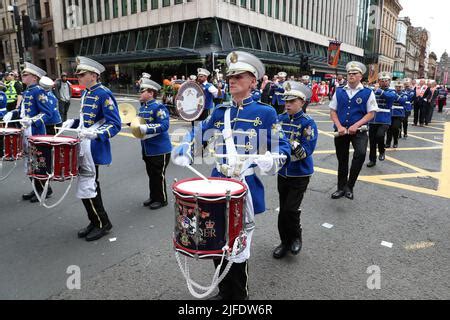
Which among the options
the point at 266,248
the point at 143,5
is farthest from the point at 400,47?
the point at 266,248

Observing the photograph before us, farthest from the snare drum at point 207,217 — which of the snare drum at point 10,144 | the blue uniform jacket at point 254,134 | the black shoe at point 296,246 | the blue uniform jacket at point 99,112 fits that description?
the snare drum at point 10,144

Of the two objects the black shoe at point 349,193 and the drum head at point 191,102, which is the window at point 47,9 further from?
the black shoe at point 349,193

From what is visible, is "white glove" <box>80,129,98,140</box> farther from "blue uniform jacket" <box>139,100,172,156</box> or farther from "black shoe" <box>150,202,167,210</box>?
"black shoe" <box>150,202,167,210</box>

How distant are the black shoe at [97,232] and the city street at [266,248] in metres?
0.07

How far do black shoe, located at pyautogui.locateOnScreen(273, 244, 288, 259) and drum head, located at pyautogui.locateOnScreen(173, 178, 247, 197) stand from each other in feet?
5.46

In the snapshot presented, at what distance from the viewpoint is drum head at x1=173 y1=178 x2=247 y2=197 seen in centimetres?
228

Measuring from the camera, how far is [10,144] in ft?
16.1

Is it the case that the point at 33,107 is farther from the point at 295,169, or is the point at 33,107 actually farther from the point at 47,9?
the point at 47,9

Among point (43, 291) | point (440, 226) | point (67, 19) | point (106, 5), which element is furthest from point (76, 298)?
point (67, 19)

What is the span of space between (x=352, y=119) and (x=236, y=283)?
3.99 m

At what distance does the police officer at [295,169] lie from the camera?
3811 millimetres

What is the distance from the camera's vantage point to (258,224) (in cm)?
474

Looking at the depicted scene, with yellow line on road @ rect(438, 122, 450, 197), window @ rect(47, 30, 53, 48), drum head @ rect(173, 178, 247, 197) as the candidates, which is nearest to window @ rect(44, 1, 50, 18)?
window @ rect(47, 30, 53, 48)

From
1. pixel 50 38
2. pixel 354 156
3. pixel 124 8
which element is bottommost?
pixel 354 156
